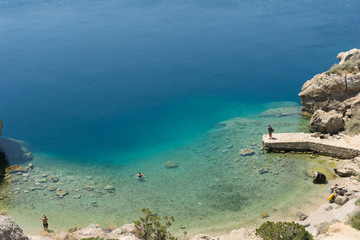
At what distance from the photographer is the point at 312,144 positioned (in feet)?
114

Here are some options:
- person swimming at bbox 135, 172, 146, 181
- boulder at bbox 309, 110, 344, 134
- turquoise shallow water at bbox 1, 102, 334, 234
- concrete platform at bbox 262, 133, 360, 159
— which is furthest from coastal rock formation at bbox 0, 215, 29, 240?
boulder at bbox 309, 110, 344, 134

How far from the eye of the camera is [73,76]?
5541cm

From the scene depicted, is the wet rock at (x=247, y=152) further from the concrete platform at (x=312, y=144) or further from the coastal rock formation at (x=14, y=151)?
the coastal rock formation at (x=14, y=151)

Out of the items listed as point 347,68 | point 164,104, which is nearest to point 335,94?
point 347,68

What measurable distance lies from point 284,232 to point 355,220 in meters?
4.00

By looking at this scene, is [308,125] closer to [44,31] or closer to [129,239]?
[129,239]

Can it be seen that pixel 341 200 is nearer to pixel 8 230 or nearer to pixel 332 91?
pixel 332 91

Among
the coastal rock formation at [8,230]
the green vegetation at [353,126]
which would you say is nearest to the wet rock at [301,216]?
the green vegetation at [353,126]

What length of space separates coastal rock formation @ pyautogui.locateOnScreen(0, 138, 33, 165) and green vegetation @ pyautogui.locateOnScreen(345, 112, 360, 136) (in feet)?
100

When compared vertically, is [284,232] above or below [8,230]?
below

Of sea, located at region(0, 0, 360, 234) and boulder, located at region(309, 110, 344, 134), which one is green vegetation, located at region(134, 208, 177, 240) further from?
boulder, located at region(309, 110, 344, 134)

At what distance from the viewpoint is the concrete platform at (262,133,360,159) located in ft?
→ 109

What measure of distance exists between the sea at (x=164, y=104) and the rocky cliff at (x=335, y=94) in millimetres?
2561

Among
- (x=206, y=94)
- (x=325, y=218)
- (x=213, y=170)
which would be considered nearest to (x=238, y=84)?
(x=206, y=94)
